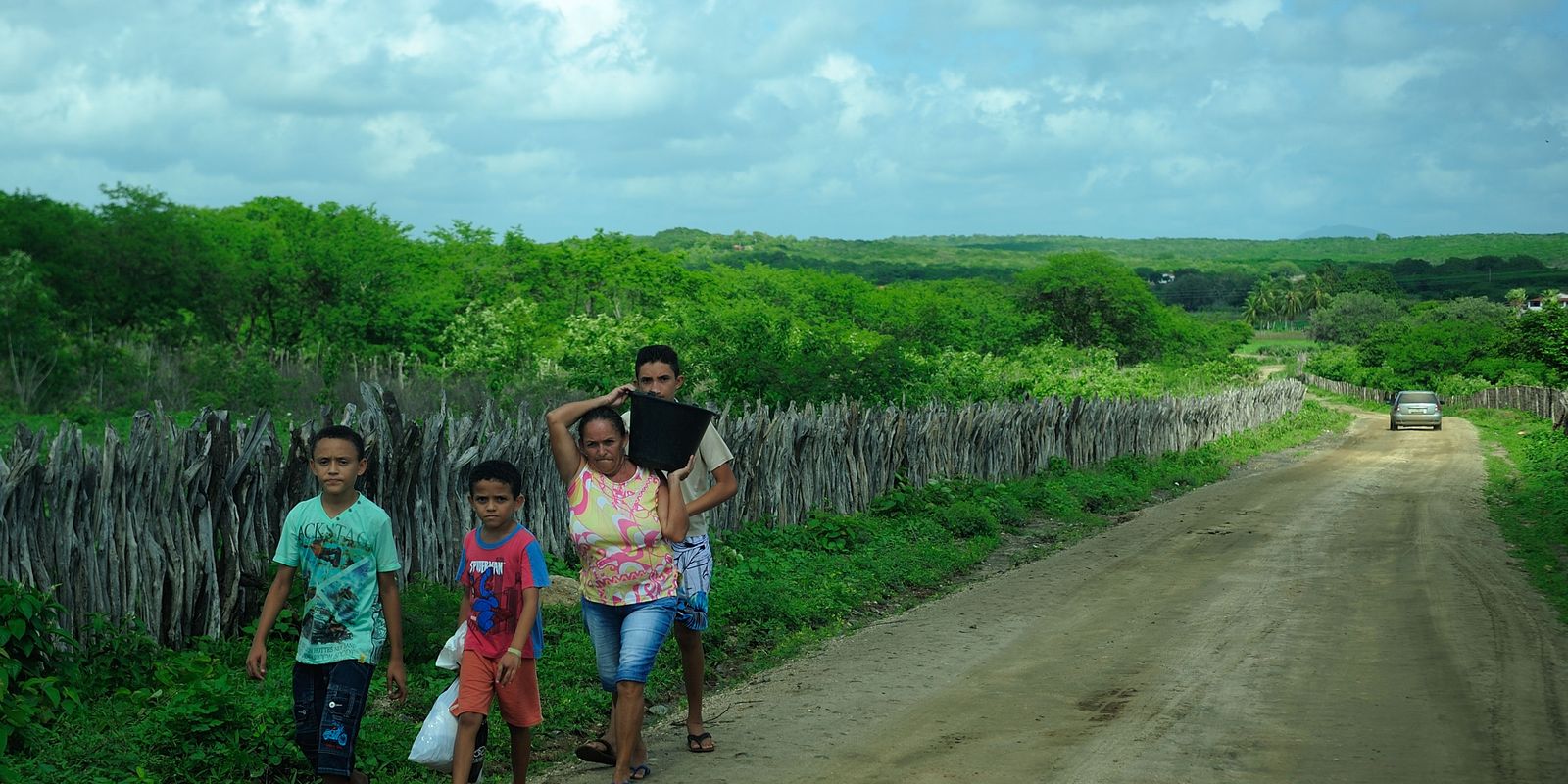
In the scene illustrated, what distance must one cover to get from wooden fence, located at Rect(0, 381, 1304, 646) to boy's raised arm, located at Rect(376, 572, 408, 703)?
2583 millimetres

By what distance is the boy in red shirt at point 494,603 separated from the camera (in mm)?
4289

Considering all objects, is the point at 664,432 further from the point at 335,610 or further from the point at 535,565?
the point at 335,610

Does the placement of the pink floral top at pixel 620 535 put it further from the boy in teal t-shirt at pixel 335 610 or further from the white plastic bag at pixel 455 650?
the boy in teal t-shirt at pixel 335 610

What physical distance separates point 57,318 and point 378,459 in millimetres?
25305

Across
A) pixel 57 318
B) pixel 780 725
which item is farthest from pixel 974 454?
pixel 57 318

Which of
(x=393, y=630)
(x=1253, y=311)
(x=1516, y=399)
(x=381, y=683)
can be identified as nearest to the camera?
(x=393, y=630)

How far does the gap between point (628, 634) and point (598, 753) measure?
662 millimetres

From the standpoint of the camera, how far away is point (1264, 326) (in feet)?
443

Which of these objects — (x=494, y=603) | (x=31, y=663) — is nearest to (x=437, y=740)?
(x=494, y=603)

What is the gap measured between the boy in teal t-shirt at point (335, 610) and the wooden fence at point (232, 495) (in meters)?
2.45

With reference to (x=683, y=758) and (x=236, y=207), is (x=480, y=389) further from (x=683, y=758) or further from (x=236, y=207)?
(x=236, y=207)

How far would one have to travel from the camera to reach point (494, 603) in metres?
4.36

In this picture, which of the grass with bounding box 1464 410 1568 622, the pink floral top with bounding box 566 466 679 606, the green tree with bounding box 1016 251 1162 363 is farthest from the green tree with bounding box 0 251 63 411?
the green tree with bounding box 1016 251 1162 363

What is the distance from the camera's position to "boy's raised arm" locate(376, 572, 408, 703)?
14.1 feet
